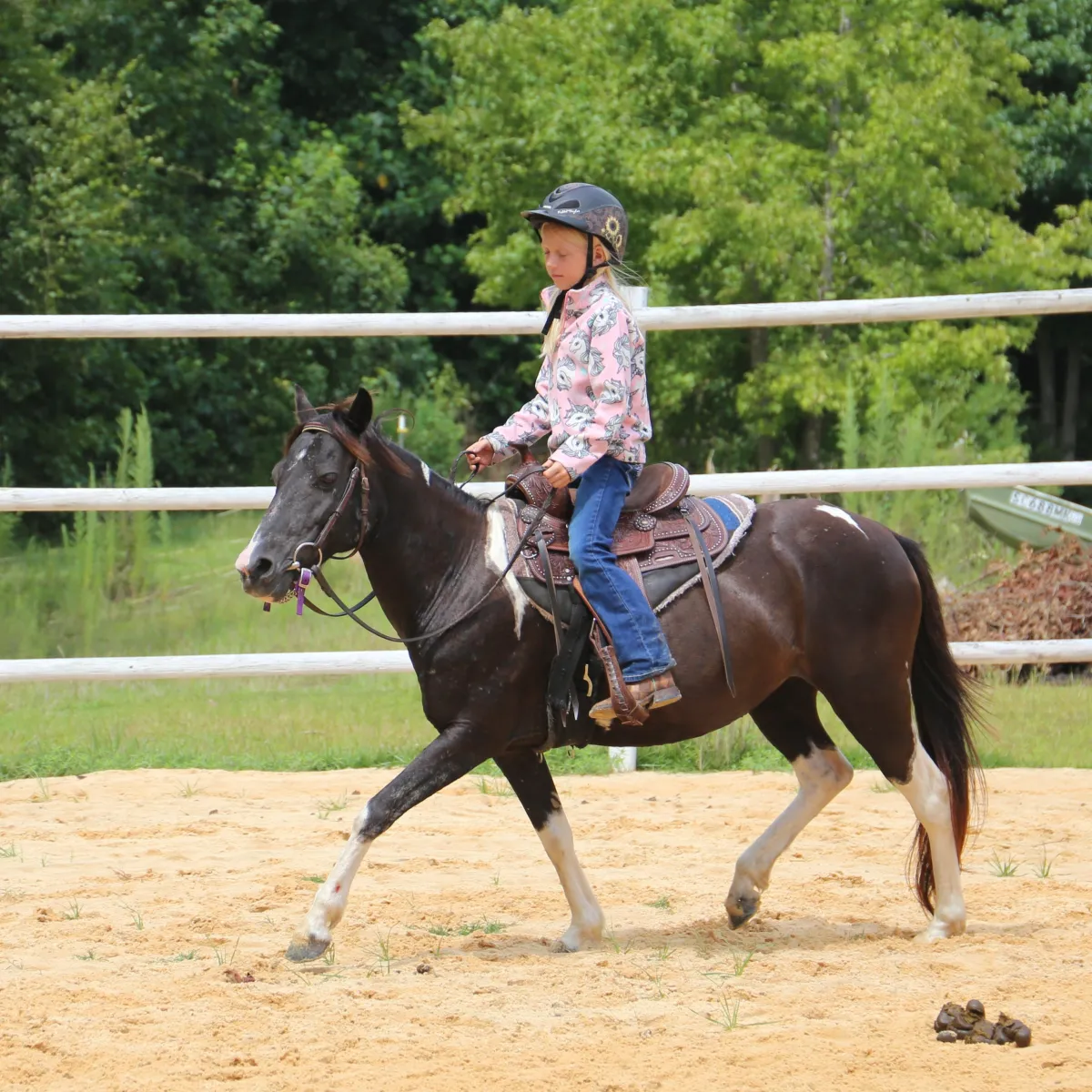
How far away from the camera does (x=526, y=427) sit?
5070mm

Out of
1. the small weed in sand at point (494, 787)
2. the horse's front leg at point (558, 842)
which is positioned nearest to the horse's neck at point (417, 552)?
the horse's front leg at point (558, 842)

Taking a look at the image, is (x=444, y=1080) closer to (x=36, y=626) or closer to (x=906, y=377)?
(x=36, y=626)

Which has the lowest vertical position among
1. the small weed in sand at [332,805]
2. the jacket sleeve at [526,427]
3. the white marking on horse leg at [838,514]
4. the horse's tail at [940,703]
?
the small weed in sand at [332,805]

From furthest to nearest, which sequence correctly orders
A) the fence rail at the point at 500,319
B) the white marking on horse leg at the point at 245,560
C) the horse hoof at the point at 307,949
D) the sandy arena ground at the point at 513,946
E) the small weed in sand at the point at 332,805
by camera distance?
the fence rail at the point at 500,319, the small weed in sand at the point at 332,805, the horse hoof at the point at 307,949, the white marking on horse leg at the point at 245,560, the sandy arena ground at the point at 513,946

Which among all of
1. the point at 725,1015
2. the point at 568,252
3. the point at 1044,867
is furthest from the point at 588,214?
the point at 1044,867

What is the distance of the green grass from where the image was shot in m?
7.96

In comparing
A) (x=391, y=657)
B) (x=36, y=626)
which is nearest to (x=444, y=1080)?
(x=391, y=657)

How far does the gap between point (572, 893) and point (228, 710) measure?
472 centimetres

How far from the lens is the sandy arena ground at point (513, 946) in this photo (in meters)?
3.62

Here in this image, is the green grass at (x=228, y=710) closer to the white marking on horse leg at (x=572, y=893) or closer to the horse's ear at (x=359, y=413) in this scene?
the white marking on horse leg at (x=572, y=893)

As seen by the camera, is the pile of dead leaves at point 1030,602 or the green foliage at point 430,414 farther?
the green foliage at point 430,414

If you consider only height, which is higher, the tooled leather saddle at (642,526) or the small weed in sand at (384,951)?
the tooled leather saddle at (642,526)

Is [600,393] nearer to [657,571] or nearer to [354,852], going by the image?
[657,571]

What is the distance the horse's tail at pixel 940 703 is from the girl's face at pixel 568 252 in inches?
52.7
